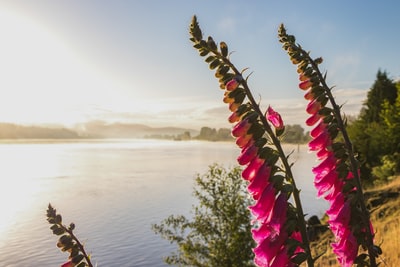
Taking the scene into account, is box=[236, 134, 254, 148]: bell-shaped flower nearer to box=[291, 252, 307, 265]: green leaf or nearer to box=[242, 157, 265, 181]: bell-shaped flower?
box=[242, 157, 265, 181]: bell-shaped flower

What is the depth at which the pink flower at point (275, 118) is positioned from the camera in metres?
2.42

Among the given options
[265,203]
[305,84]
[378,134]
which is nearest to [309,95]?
Result: [305,84]

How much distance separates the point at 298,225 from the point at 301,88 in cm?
104

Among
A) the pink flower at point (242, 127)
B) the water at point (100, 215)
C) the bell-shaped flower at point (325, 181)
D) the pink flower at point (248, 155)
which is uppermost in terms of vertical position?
the pink flower at point (242, 127)

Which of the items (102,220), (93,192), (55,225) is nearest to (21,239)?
(102,220)

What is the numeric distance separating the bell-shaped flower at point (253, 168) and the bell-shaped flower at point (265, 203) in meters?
0.11

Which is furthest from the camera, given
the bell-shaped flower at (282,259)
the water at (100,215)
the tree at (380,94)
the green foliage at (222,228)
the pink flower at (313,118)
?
the tree at (380,94)

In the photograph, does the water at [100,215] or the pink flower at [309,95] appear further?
the water at [100,215]

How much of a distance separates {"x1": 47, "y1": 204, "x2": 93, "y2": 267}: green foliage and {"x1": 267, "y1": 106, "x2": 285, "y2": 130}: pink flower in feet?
4.88

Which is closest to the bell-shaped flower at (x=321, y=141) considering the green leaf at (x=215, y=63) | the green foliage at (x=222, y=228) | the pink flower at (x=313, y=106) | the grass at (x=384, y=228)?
the pink flower at (x=313, y=106)

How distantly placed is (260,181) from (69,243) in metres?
1.41

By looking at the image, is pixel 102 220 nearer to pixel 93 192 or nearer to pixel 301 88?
pixel 93 192

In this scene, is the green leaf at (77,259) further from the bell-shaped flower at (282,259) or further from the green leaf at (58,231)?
the bell-shaped flower at (282,259)

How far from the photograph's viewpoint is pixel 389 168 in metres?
34.3
